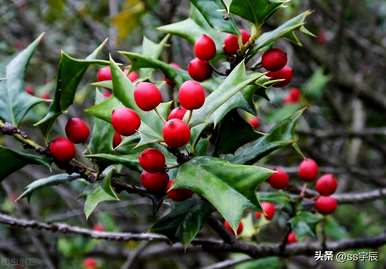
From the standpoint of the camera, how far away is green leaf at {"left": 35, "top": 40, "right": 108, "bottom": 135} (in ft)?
3.86

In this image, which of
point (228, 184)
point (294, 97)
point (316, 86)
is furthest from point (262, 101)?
point (228, 184)

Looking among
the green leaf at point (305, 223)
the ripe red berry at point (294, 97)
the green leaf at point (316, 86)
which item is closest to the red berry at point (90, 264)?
the ripe red berry at point (294, 97)

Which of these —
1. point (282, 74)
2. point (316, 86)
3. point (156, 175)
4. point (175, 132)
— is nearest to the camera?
point (175, 132)

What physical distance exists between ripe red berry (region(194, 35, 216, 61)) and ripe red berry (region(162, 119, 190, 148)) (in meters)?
0.22

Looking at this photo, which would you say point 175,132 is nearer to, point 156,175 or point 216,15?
point 156,175

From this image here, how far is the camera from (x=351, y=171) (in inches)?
112

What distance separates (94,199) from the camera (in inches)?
45.2

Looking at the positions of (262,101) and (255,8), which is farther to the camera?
(262,101)

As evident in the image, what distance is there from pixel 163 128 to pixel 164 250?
2.16 metres

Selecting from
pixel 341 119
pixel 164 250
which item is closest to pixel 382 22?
pixel 341 119

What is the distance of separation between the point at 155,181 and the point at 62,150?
0.21 metres

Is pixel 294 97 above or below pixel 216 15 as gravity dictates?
below

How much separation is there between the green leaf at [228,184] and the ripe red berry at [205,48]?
0.83 feet

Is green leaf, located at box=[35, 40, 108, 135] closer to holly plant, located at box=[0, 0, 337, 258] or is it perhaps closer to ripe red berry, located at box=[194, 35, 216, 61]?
holly plant, located at box=[0, 0, 337, 258]
